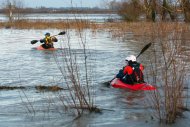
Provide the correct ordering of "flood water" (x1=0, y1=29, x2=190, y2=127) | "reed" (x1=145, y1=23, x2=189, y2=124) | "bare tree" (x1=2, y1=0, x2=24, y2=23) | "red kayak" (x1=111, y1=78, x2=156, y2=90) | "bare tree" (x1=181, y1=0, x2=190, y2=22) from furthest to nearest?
"bare tree" (x1=2, y1=0, x2=24, y2=23)
"red kayak" (x1=111, y1=78, x2=156, y2=90)
"bare tree" (x1=181, y1=0, x2=190, y2=22)
"flood water" (x1=0, y1=29, x2=190, y2=127)
"reed" (x1=145, y1=23, x2=189, y2=124)

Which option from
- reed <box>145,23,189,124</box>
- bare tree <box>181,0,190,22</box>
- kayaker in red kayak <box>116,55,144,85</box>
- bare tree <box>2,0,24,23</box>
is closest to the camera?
reed <box>145,23,189,124</box>

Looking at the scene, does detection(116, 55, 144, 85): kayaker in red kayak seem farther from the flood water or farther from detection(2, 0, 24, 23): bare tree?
detection(2, 0, 24, 23): bare tree

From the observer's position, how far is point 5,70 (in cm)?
1662

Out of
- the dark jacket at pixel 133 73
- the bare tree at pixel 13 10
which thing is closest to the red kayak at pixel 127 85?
the dark jacket at pixel 133 73

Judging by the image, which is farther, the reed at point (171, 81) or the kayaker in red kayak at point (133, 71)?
the kayaker in red kayak at point (133, 71)

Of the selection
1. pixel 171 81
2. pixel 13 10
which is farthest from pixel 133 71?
pixel 13 10

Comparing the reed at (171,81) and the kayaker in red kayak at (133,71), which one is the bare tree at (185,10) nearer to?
the reed at (171,81)

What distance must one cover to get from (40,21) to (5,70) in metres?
26.0

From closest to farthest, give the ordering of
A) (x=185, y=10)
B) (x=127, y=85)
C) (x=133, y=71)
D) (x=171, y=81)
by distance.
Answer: (x=171, y=81) < (x=185, y=10) < (x=133, y=71) < (x=127, y=85)

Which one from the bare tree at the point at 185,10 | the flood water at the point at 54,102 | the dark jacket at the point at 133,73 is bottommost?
the flood water at the point at 54,102

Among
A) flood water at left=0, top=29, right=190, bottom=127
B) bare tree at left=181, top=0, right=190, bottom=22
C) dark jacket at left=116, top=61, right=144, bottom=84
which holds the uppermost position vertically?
bare tree at left=181, top=0, right=190, bottom=22

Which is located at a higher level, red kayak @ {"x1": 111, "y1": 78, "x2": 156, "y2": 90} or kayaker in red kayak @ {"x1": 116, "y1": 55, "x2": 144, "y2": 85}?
kayaker in red kayak @ {"x1": 116, "y1": 55, "x2": 144, "y2": 85}

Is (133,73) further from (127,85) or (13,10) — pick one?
(13,10)

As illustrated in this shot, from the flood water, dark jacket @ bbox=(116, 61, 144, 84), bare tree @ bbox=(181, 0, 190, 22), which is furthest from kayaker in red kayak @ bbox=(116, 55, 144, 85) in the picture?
bare tree @ bbox=(181, 0, 190, 22)
